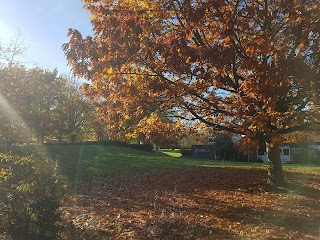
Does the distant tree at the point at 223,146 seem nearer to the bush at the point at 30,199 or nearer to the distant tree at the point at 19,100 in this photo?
the distant tree at the point at 19,100

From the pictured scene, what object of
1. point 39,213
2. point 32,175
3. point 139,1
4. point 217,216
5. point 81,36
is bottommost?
point 217,216

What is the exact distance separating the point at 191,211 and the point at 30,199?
15.0 feet

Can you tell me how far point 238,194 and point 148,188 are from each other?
3213 millimetres

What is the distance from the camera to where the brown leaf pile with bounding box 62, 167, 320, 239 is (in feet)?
19.8

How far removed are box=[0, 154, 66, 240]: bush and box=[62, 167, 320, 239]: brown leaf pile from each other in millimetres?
1194

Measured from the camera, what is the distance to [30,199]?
4.54 metres

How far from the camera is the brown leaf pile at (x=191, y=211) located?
6.04 m

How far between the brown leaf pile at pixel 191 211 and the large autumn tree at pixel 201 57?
6.23 ft

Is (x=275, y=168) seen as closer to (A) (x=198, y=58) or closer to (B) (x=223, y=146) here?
(A) (x=198, y=58)

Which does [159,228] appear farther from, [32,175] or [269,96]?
[269,96]

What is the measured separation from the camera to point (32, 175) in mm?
4719

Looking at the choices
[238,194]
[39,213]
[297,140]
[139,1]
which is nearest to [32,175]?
[39,213]

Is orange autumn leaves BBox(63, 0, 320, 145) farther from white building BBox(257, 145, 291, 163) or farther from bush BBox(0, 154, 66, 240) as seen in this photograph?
white building BBox(257, 145, 291, 163)

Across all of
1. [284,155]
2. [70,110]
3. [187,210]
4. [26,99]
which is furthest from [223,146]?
[187,210]
